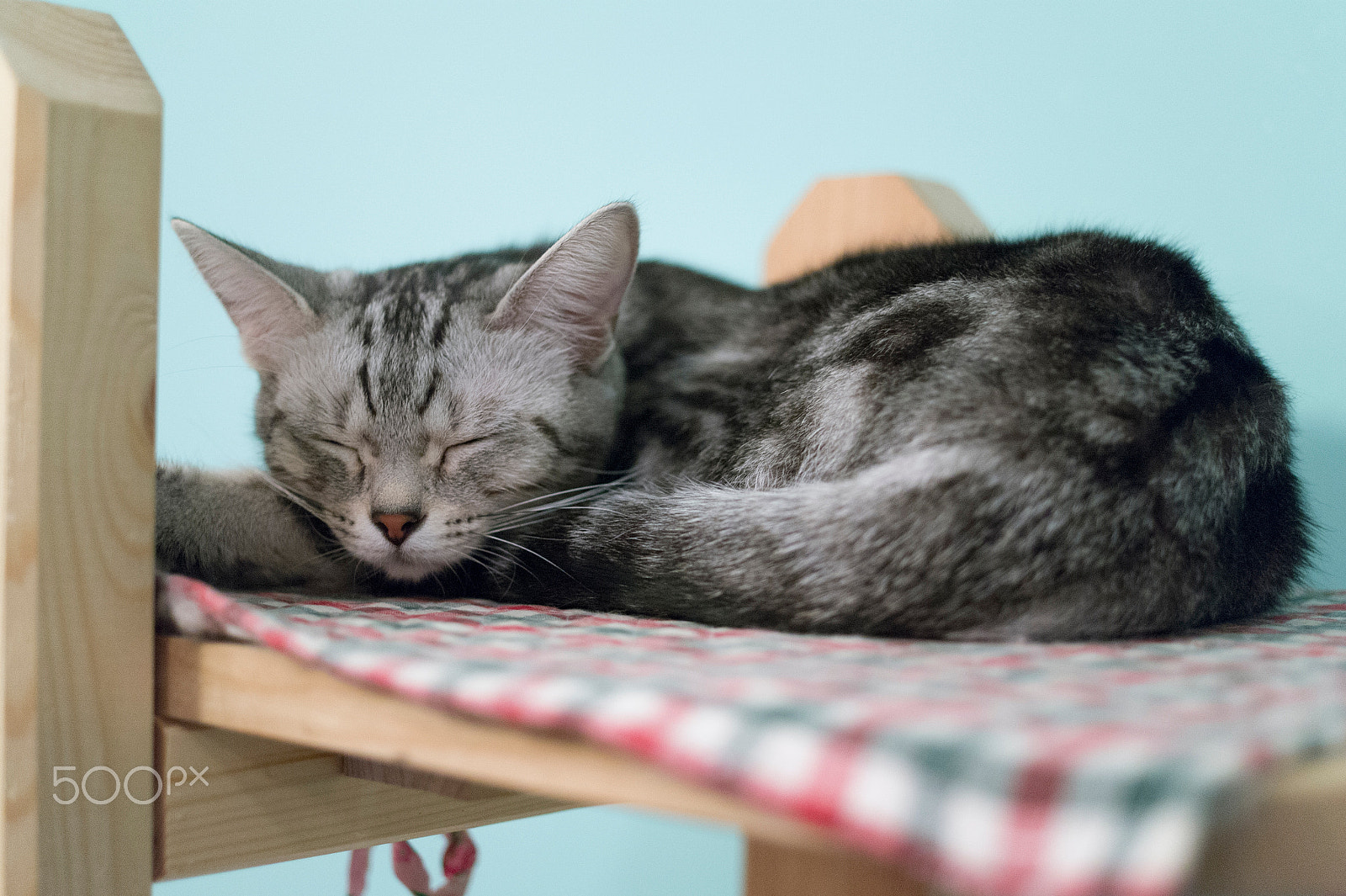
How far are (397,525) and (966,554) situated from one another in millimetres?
635

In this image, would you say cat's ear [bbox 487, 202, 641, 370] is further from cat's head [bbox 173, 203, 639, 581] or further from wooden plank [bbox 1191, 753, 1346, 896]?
wooden plank [bbox 1191, 753, 1346, 896]

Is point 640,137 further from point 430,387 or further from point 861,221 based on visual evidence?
point 430,387

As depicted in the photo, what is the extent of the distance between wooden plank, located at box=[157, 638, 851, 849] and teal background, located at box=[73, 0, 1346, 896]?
124 centimetres

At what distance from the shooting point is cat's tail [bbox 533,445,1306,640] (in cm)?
89

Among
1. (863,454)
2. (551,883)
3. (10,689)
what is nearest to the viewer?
(10,689)

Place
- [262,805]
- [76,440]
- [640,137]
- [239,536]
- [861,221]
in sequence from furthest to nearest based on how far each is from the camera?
[640,137] < [861,221] < [239,536] < [262,805] < [76,440]

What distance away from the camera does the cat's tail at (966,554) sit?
0.89m

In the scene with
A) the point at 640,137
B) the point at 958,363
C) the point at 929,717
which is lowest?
the point at 929,717

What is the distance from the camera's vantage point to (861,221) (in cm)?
192

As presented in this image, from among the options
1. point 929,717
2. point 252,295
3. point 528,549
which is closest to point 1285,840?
point 929,717

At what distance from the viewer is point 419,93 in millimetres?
2264

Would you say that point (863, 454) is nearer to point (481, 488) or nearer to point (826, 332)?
point (826, 332)

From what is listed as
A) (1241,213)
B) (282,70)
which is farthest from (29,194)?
(1241,213)

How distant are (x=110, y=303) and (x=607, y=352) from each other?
0.67 meters
